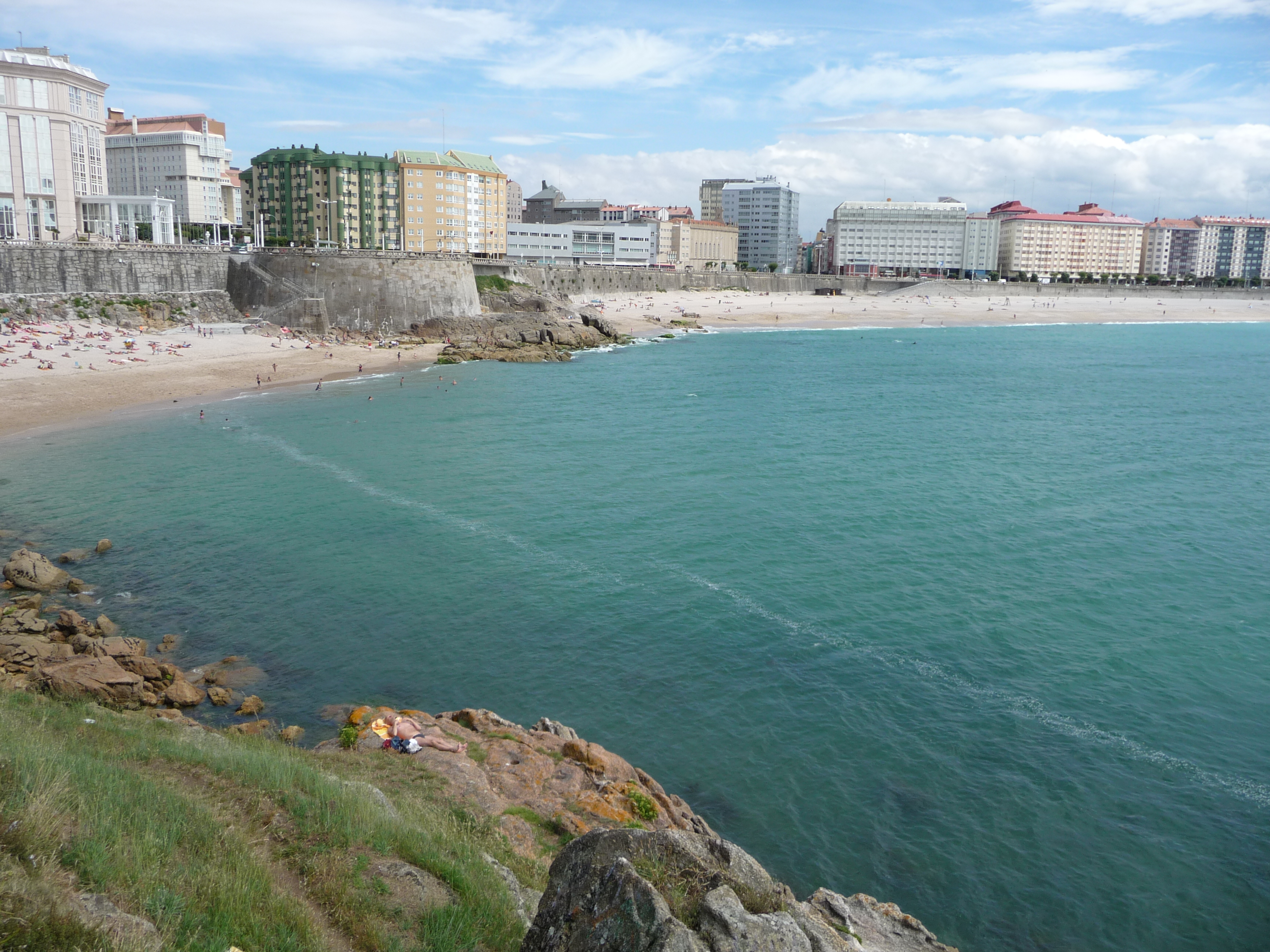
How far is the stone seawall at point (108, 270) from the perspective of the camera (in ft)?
164

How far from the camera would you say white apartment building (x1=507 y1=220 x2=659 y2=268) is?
123375 mm

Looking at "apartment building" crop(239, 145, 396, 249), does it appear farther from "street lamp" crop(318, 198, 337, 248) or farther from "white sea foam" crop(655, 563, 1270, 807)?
"white sea foam" crop(655, 563, 1270, 807)

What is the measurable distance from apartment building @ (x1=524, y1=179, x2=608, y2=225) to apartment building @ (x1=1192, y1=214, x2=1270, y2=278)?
122961 millimetres

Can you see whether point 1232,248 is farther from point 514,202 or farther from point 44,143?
point 44,143

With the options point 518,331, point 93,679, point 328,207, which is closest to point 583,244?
point 328,207

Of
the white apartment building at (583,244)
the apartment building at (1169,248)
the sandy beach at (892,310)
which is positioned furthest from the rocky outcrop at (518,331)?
the apartment building at (1169,248)

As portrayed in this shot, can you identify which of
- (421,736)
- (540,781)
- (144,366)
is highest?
(144,366)

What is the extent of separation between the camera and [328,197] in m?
115

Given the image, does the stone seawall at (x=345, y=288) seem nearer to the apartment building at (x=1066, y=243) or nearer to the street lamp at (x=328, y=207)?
the street lamp at (x=328, y=207)

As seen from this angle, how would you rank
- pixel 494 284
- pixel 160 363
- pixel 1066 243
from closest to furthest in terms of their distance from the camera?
pixel 160 363
pixel 494 284
pixel 1066 243

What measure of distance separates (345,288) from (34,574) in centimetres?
4591

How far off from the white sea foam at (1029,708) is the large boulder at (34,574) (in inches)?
549

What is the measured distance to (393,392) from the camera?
151 ft

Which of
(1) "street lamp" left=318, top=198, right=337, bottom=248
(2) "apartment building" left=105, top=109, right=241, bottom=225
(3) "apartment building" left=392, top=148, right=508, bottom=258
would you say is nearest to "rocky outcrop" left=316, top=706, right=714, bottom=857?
(3) "apartment building" left=392, top=148, right=508, bottom=258
